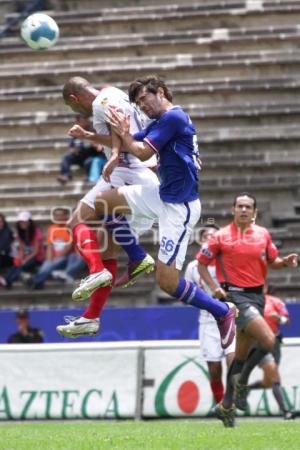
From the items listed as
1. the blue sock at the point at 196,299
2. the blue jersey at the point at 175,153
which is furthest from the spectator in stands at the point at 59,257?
the blue jersey at the point at 175,153

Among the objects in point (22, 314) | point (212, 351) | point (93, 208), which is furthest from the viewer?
point (22, 314)

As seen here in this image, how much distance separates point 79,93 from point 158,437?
303 cm

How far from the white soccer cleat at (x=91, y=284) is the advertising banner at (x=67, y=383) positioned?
16.3ft

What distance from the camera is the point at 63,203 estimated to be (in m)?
22.0

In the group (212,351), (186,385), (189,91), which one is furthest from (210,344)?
(189,91)

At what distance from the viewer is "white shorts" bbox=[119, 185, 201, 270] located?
11.0 m

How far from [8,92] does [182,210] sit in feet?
47.2

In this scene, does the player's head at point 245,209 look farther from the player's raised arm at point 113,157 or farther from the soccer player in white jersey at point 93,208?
the player's raised arm at point 113,157

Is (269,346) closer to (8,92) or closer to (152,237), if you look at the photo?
(152,237)

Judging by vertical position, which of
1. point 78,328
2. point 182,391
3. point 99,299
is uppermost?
point 99,299

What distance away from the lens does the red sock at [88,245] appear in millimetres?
11219

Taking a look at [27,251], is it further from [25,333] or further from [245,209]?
[245,209]

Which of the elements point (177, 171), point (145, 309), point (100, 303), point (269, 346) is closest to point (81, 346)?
point (145, 309)

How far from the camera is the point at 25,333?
59.8 feet
